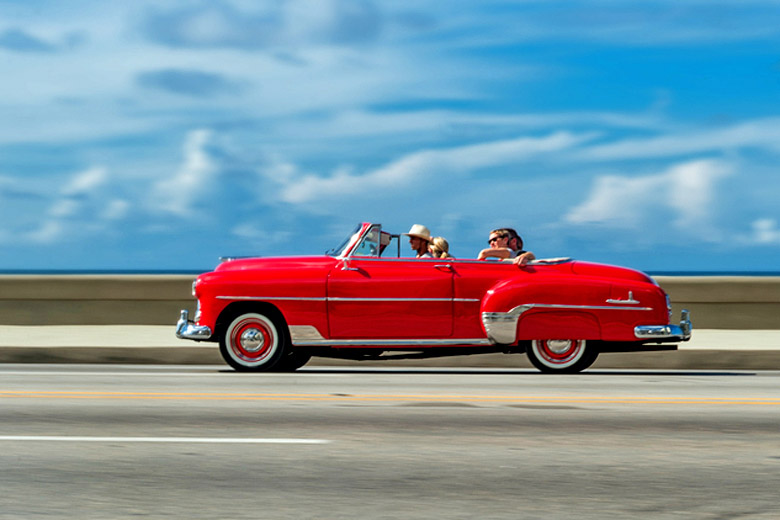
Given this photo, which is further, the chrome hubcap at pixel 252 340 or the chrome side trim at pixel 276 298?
the chrome hubcap at pixel 252 340

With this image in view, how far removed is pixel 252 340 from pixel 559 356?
A: 336 cm

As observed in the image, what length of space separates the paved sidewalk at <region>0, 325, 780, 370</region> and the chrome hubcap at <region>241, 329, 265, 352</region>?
53.3 inches

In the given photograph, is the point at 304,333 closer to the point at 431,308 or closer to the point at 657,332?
the point at 431,308

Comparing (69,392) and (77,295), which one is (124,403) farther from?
(77,295)

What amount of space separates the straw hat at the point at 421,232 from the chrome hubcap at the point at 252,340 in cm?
203

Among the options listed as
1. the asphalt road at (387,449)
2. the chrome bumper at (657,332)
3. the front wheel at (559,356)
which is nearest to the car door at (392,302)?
the asphalt road at (387,449)

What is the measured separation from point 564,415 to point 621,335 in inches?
138

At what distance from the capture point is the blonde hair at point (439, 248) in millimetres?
12523

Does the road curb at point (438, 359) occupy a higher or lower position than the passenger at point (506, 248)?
lower

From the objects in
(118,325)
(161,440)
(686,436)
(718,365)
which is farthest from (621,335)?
(118,325)

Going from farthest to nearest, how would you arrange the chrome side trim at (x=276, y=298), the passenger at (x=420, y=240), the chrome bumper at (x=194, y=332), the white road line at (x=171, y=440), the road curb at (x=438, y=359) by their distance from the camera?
the road curb at (x=438, y=359) < the passenger at (x=420, y=240) < the chrome bumper at (x=194, y=332) < the chrome side trim at (x=276, y=298) < the white road line at (x=171, y=440)

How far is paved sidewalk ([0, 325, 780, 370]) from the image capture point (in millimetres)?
13633

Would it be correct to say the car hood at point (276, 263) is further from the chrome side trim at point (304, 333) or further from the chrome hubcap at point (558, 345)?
the chrome hubcap at point (558, 345)

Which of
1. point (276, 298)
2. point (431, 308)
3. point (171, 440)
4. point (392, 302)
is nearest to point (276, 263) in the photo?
point (276, 298)
